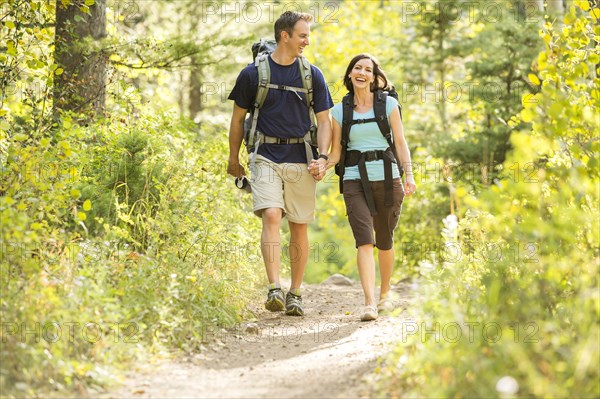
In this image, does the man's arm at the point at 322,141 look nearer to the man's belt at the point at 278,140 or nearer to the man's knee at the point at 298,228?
the man's belt at the point at 278,140

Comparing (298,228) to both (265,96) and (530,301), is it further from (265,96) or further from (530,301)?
(530,301)

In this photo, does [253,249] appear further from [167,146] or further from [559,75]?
[559,75]

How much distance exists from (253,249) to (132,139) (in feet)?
5.94

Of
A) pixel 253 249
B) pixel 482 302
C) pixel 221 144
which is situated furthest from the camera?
pixel 221 144

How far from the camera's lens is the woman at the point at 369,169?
668 centimetres

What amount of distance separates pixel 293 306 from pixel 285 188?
39.8 inches

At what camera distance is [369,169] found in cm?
674

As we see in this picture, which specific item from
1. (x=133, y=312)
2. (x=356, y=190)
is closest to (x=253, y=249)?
(x=356, y=190)

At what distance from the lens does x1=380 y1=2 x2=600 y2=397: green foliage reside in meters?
3.59

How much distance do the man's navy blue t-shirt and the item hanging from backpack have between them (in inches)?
12.1

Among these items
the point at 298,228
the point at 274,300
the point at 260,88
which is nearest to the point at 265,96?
the point at 260,88

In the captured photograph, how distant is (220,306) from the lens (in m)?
6.41

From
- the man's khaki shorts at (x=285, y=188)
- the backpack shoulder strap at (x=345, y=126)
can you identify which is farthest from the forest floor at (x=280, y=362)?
the backpack shoulder strap at (x=345, y=126)

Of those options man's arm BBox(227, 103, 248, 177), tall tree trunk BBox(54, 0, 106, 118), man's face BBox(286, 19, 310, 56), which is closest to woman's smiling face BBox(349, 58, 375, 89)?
man's face BBox(286, 19, 310, 56)
